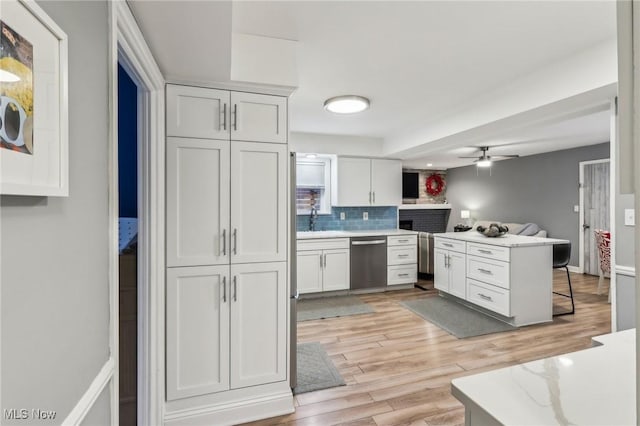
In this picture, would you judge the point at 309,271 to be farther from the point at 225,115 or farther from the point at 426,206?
the point at 426,206

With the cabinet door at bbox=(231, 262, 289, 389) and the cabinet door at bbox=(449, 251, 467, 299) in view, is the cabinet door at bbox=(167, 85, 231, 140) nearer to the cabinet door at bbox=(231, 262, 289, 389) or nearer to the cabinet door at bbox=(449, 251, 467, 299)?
the cabinet door at bbox=(231, 262, 289, 389)

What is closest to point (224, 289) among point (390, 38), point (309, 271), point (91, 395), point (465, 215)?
point (91, 395)

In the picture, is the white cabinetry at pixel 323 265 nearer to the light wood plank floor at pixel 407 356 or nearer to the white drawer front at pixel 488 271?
the light wood plank floor at pixel 407 356

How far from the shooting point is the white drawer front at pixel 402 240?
15.7ft

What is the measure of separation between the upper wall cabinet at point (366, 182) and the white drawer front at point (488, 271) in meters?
1.78

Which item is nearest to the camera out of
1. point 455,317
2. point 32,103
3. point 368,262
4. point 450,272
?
point 32,103

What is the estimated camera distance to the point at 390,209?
17.9 ft

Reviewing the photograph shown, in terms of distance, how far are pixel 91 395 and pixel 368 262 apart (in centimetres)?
405

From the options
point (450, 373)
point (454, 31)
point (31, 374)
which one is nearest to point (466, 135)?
point (454, 31)

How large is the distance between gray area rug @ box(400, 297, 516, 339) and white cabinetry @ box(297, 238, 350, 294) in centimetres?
98

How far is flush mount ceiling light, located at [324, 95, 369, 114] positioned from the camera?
307cm

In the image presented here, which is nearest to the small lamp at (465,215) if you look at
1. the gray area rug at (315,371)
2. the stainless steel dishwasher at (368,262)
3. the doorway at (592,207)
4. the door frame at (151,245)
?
the doorway at (592,207)

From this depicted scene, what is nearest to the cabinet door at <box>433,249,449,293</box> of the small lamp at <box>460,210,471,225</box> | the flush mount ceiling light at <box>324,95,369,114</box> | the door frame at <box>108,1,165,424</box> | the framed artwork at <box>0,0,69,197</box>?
the flush mount ceiling light at <box>324,95,369,114</box>

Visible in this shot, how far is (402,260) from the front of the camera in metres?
4.84
